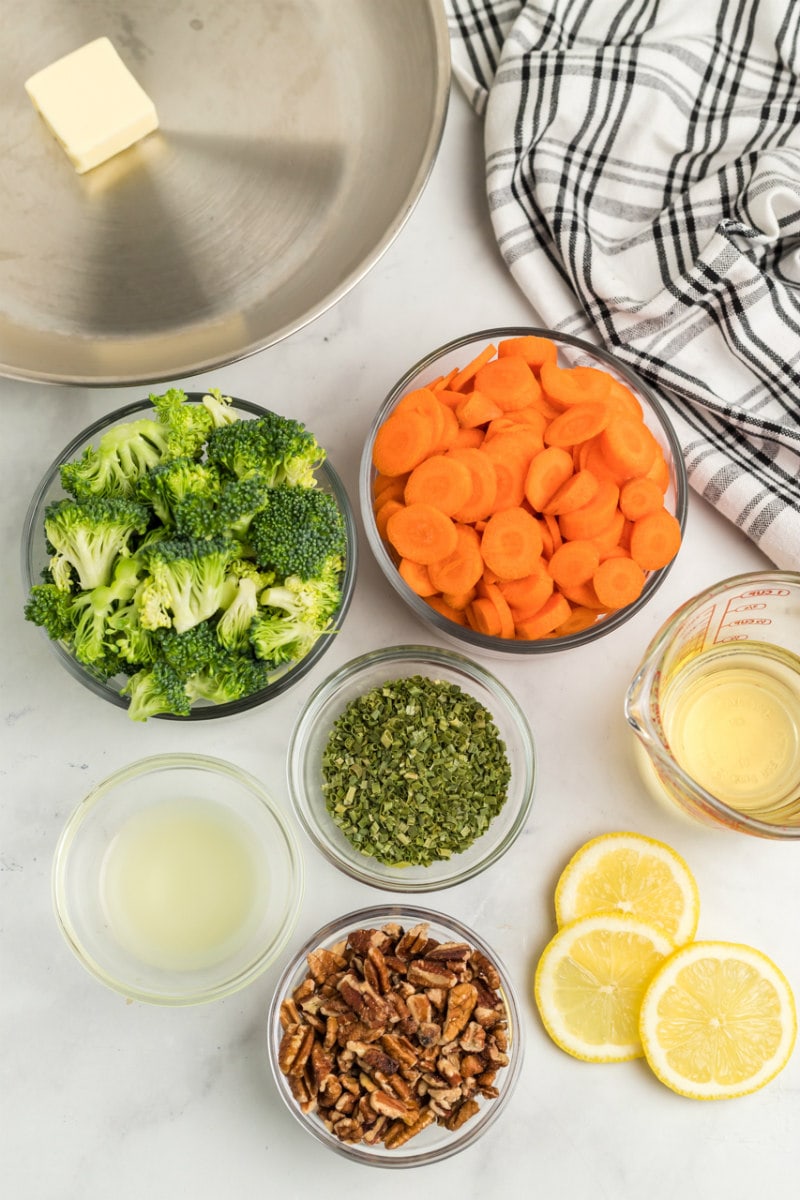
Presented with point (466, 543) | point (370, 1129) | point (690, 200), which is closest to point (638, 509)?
point (466, 543)

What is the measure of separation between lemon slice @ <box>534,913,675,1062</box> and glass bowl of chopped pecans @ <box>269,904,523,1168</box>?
8 centimetres

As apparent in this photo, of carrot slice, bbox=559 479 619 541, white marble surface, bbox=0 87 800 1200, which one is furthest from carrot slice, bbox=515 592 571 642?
white marble surface, bbox=0 87 800 1200

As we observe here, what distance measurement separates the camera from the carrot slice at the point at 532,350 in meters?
1.64

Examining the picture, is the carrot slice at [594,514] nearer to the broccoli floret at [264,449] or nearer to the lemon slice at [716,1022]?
the broccoli floret at [264,449]

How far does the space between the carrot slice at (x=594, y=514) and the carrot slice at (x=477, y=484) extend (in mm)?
127

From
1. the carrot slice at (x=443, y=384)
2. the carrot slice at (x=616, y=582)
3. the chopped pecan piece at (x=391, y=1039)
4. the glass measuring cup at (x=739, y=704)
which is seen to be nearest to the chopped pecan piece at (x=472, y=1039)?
the chopped pecan piece at (x=391, y=1039)

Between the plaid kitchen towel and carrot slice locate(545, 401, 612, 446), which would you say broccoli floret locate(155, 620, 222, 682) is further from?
the plaid kitchen towel

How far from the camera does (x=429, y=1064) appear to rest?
1.59 meters

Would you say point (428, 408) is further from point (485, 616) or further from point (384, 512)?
point (485, 616)

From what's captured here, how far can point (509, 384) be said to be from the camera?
1609mm

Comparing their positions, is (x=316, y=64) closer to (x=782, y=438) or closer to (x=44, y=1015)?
(x=782, y=438)

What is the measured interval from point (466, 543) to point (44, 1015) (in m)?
1.07

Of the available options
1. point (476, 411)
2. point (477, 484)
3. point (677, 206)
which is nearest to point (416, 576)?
point (477, 484)

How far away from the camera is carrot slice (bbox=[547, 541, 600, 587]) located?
1.57m
